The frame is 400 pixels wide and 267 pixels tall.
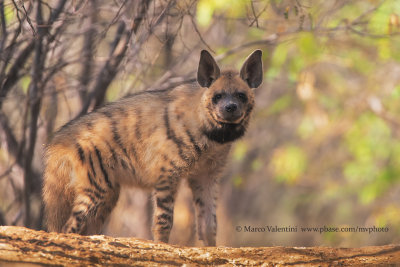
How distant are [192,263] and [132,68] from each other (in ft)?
11.0

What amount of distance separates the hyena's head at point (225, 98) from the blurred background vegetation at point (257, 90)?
343 millimetres

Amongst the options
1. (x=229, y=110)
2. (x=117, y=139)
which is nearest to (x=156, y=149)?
(x=117, y=139)

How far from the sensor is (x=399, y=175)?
10.9 metres

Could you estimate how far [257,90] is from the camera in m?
11.9

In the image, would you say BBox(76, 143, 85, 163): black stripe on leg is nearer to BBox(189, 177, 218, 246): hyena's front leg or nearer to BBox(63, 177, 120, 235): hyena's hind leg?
BBox(63, 177, 120, 235): hyena's hind leg

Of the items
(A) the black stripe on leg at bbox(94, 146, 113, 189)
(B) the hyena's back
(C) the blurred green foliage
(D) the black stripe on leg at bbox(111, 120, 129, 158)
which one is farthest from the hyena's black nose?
(C) the blurred green foliage

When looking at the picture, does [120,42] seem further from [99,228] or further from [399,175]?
[399,175]

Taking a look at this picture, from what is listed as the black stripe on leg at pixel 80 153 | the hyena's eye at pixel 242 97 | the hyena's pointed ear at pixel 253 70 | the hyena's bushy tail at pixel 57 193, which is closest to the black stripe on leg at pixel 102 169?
the black stripe on leg at pixel 80 153

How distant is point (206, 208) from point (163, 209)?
0.57 metres

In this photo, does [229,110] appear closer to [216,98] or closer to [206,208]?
[216,98]

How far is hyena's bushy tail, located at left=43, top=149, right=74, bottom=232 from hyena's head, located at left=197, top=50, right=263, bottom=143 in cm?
140

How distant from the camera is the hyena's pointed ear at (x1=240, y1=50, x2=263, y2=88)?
580cm

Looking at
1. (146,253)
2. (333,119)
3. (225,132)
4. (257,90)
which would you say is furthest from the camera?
(333,119)

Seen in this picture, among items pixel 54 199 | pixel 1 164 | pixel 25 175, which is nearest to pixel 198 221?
pixel 54 199
